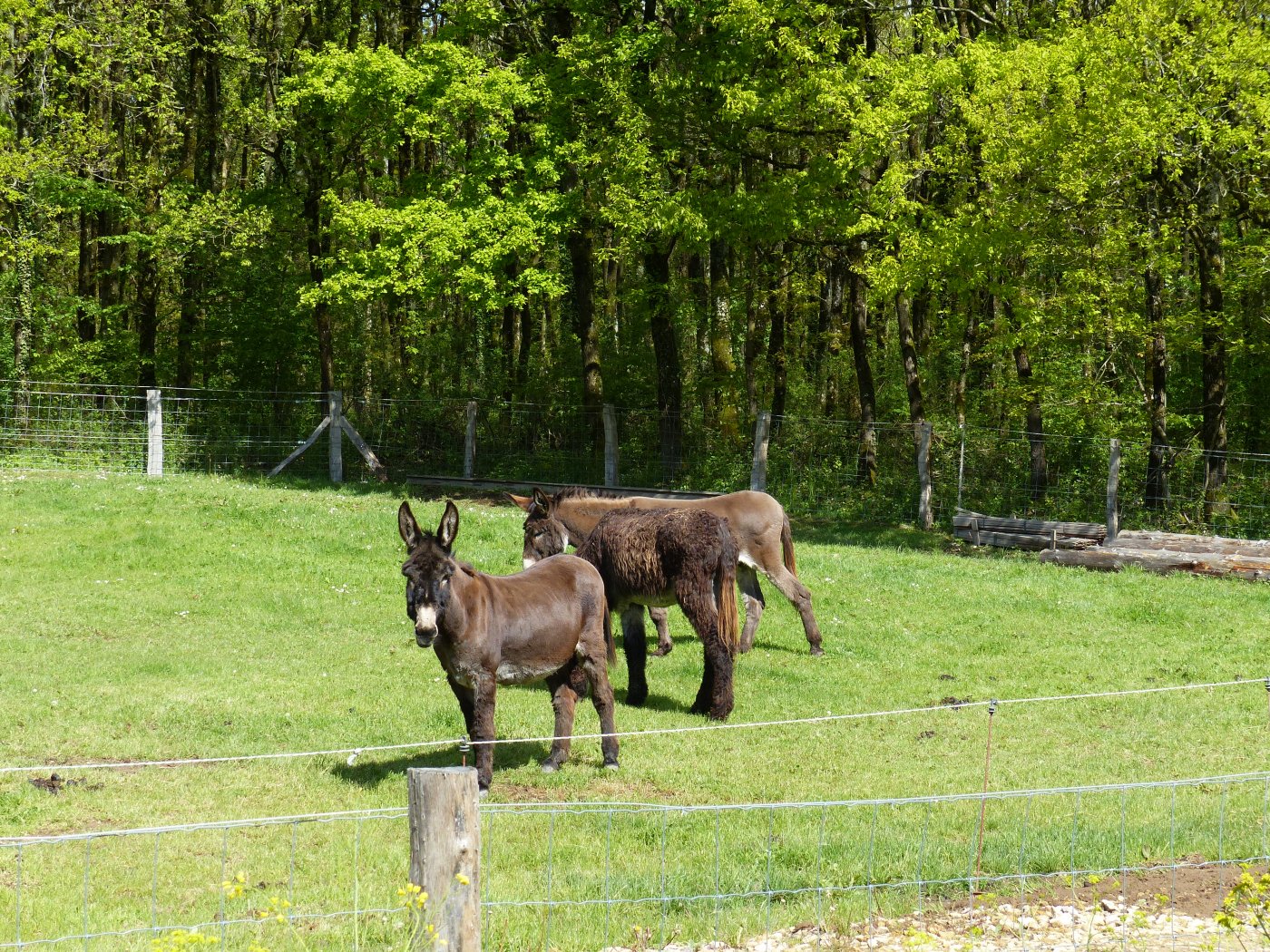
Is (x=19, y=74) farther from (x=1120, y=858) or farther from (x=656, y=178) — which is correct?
(x=1120, y=858)

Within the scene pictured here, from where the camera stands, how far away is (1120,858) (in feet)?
23.6

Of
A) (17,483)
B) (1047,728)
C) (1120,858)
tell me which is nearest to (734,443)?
(17,483)

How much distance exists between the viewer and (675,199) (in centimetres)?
2352

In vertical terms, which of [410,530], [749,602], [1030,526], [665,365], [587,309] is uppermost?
[587,309]

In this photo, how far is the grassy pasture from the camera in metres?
6.65

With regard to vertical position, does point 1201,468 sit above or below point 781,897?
above

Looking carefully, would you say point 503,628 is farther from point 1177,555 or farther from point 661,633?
point 1177,555

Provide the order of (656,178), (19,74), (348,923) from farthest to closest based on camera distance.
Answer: (19,74) → (656,178) → (348,923)

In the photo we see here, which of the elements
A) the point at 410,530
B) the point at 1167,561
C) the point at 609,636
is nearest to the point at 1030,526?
the point at 1167,561

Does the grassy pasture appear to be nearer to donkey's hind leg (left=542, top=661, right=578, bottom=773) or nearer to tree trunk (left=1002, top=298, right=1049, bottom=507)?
donkey's hind leg (left=542, top=661, right=578, bottom=773)

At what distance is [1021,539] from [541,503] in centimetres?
1126

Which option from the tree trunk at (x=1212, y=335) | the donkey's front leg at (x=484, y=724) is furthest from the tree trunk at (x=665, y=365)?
the donkey's front leg at (x=484, y=724)

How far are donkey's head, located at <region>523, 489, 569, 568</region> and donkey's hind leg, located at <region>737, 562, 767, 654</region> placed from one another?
2114 mm

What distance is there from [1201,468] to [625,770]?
16.5 m
